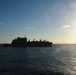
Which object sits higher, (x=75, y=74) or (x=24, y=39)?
(x=24, y=39)

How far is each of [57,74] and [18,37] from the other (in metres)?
162

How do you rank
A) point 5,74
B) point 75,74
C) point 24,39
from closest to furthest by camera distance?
1. point 5,74
2. point 75,74
3. point 24,39

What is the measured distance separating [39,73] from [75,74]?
7.71 metres

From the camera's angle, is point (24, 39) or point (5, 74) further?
point (24, 39)

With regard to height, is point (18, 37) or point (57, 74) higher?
point (18, 37)

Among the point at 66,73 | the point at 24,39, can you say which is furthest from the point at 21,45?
the point at 66,73

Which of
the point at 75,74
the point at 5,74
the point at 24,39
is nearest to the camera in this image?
the point at 5,74

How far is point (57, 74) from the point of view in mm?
33938

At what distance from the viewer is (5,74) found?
107 feet

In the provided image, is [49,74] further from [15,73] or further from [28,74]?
[15,73]

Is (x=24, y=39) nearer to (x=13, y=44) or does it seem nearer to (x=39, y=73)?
(x=13, y=44)

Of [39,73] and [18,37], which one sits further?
[18,37]

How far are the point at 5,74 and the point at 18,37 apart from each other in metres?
161

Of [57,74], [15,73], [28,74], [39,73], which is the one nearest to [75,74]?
[57,74]
